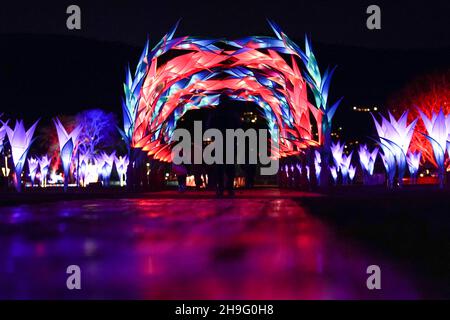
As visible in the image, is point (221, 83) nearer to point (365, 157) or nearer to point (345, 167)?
point (365, 157)

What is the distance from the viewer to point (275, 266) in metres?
6.48

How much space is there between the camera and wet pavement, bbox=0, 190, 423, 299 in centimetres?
518

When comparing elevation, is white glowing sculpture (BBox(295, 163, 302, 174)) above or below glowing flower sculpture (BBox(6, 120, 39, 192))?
below

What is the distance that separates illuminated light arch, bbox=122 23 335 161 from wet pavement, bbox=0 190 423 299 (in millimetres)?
21219

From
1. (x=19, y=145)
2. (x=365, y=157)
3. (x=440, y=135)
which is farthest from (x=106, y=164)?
(x=440, y=135)

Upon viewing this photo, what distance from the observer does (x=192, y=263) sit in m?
6.75

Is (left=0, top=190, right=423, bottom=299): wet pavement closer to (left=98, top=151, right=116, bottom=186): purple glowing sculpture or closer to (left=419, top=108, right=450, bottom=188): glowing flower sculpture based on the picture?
(left=419, top=108, right=450, bottom=188): glowing flower sculpture

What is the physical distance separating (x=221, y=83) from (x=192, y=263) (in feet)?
122

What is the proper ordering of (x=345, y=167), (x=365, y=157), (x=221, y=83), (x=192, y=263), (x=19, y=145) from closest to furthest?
(x=192, y=263), (x=19, y=145), (x=221, y=83), (x=365, y=157), (x=345, y=167)

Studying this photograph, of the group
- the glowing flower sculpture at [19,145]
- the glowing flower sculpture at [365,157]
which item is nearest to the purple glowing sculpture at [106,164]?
the glowing flower sculpture at [365,157]

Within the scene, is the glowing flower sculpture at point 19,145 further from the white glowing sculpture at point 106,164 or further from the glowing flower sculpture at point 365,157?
the glowing flower sculpture at point 365,157

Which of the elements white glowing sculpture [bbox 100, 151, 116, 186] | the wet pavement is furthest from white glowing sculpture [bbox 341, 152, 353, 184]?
the wet pavement

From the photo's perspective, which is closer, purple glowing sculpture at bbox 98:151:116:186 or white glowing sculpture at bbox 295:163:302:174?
white glowing sculpture at bbox 295:163:302:174
